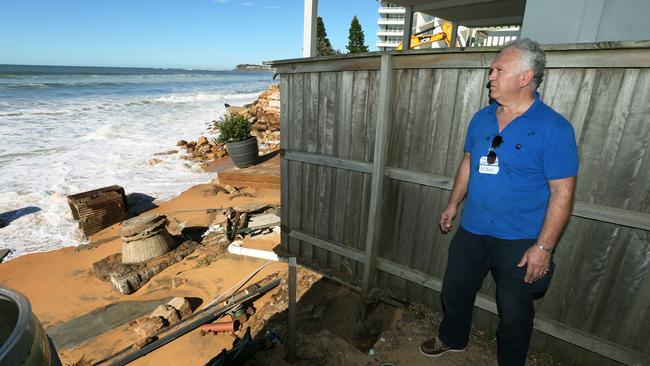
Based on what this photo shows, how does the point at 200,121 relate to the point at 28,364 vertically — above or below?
below

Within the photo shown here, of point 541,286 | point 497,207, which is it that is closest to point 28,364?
point 497,207

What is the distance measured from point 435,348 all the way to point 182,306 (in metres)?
3.46

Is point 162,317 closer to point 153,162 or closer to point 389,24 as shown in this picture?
point 153,162

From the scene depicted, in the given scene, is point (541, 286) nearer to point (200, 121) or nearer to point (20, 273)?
point (20, 273)

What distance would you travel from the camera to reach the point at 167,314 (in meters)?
4.42

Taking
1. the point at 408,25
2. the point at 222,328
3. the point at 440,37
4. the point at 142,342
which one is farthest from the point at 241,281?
the point at 440,37

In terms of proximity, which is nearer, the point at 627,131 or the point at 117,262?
the point at 627,131

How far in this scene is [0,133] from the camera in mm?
16422

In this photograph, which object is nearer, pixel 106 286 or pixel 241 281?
pixel 241 281

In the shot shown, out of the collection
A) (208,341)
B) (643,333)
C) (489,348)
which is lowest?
(208,341)

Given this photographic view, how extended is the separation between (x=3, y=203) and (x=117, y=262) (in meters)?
5.45

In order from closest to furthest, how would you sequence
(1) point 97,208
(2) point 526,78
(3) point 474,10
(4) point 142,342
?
(2) point 526,78, (4) point 142,342, (1) point 97,208, (3) point 474,10

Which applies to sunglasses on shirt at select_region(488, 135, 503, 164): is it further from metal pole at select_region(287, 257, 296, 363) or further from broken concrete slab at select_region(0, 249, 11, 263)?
broken concrete slab at select_region(0, 249, 11, 263)

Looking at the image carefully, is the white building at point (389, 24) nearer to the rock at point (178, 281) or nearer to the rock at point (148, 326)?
the rock at point (178, 281)
